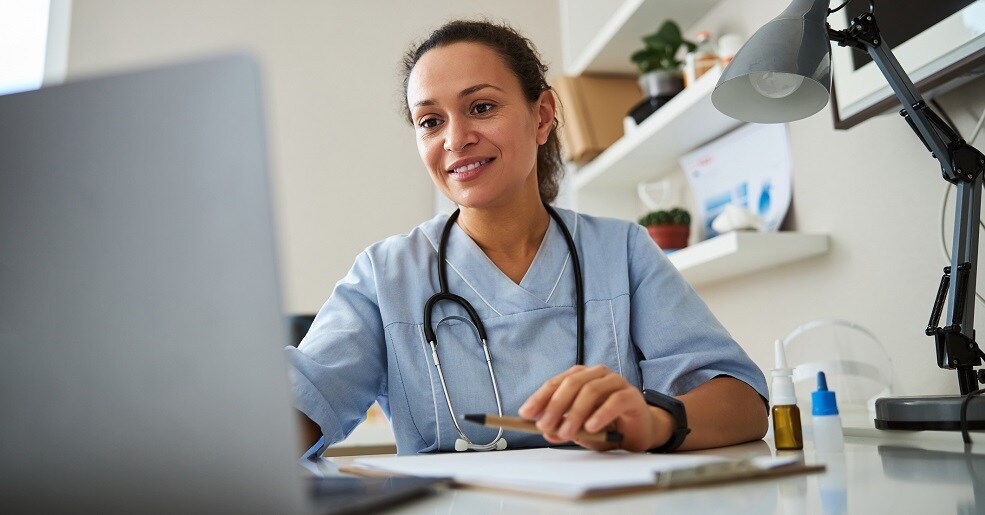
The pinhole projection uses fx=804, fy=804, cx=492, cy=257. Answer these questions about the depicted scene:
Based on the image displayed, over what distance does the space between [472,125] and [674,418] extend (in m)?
0.64

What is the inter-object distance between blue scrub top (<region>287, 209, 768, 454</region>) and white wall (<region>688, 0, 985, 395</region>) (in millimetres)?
458

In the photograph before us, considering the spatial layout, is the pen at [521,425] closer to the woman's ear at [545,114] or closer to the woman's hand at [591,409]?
the woman's hand at [591,409]

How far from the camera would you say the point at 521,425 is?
25.8 inches

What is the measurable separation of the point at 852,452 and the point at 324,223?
8.15ft

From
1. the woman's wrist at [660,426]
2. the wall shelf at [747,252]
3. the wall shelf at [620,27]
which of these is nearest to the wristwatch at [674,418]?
the woman's wrist at [660,426]

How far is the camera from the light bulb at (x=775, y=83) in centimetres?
112

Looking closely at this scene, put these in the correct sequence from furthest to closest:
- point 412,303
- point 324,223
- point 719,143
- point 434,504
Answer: point 324,223 < point 719,143 < point 412,303 < point 434,504

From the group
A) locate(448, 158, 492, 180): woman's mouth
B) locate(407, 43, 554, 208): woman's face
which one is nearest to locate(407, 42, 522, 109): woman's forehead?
locate(407, 43, 554, 208): woman's face

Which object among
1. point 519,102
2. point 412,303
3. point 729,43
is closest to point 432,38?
point 519,102

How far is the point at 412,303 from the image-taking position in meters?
1.21

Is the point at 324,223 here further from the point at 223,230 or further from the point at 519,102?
the point at 223,230

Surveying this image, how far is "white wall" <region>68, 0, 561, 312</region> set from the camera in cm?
304

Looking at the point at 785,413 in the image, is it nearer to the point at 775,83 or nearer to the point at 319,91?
the point at 775,83

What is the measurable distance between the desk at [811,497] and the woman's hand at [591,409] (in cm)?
16
